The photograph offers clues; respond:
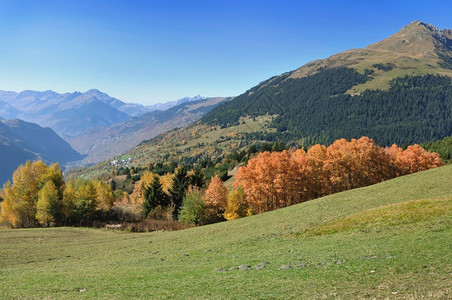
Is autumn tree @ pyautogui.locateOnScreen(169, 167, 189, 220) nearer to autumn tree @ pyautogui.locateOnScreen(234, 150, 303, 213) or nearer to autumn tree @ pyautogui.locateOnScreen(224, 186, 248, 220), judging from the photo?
autumn tree @ pyautogui.locateOnScreen(224, 186, 248, 220)

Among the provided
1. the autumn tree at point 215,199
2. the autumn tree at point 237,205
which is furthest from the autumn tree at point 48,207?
the autumn tree at point 237,205

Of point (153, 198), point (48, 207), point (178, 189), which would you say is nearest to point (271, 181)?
point (178, 189)

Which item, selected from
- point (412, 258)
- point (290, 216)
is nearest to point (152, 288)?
point (412, 258)

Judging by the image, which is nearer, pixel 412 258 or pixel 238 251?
pixel 412 258

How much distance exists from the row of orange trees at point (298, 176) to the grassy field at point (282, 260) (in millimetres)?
37325

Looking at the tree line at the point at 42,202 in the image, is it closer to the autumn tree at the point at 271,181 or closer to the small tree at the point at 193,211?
the small tree at the point at 193,211

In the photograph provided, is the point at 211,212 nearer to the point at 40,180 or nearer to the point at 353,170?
the point at 353,170

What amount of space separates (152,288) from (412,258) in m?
18.3

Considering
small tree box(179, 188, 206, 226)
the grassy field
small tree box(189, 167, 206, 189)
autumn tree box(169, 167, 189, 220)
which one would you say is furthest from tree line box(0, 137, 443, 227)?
the grassy field

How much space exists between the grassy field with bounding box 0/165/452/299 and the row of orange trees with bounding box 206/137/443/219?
3733 centimetres

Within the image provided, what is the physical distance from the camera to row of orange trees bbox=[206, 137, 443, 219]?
Result: 283 feet

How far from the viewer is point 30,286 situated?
2156 cm

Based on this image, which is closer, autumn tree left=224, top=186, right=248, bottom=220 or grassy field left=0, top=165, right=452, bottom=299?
grassy field left=0, top=165, right=452, bottom=299

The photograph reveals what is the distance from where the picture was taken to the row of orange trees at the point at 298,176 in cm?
8612
